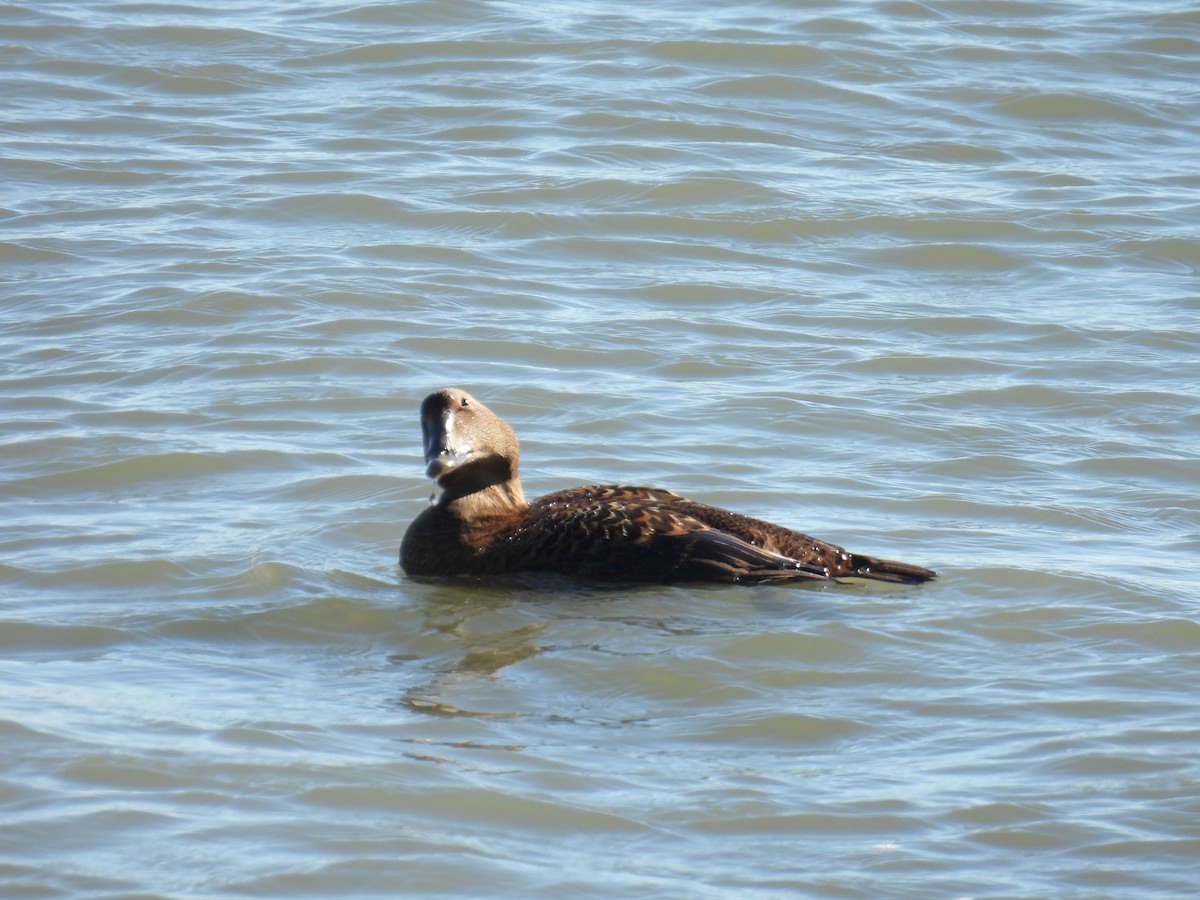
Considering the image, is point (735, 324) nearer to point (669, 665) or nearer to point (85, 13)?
point (669, 665)

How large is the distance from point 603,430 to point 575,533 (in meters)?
1.72

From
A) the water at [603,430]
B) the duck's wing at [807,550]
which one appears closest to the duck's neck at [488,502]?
the water at [603,430]

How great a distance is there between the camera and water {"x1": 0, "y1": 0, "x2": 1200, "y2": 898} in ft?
14.5

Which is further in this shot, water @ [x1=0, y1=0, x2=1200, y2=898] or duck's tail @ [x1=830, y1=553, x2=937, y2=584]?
duck's tail @ [x1=830, y1=553, x2=937, y2=584]

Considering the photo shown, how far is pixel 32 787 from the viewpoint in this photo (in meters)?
4.43

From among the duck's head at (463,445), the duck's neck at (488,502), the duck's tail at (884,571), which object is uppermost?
the duck's head at (463,445)

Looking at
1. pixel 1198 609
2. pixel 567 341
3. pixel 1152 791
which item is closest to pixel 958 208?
pixel 567 341

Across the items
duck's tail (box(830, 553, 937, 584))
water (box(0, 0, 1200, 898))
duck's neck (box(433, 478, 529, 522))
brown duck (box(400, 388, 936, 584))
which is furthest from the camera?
duck's neck (box(433, 478, 529, 522))

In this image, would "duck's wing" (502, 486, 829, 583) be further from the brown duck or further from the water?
the water

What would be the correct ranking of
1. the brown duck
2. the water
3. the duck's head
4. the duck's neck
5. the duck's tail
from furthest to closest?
A: the duck's neck
the duck's head
the brown duck
the duck's tail
the water

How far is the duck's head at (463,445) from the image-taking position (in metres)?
6.64

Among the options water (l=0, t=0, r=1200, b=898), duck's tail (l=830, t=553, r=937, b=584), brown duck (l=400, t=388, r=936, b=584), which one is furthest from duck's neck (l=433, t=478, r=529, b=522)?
duck's tail (l=830, t=553, r=937, b=584)

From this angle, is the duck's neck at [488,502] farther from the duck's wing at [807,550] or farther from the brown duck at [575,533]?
the duck's wing at [807,550]

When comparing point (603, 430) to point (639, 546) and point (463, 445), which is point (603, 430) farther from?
point (639, 546)
